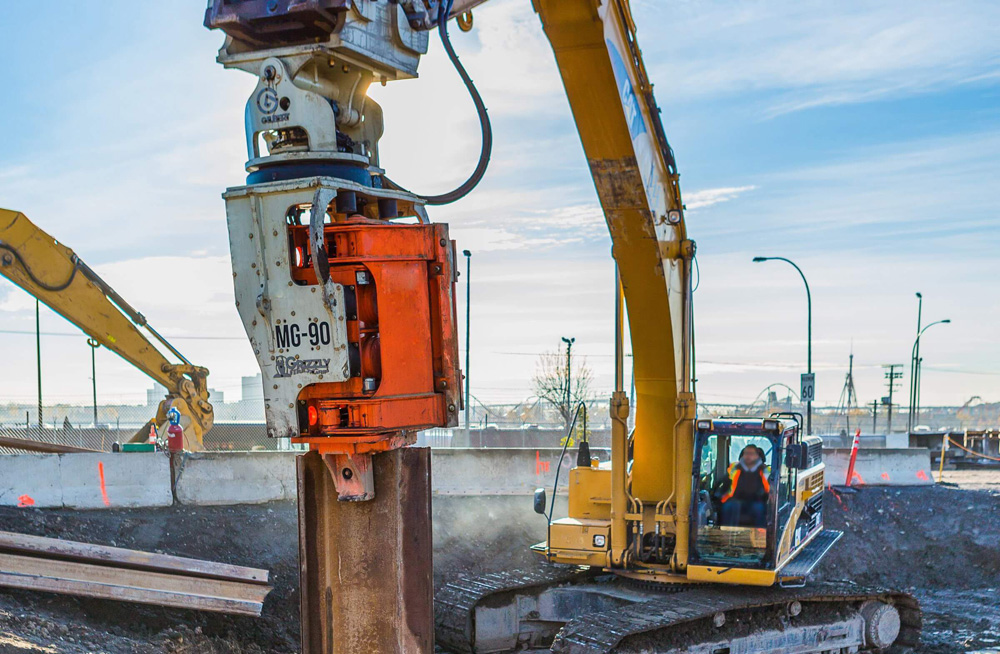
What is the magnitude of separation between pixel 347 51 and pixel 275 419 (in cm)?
189

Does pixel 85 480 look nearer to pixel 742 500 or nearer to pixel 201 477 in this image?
pixel 201 477

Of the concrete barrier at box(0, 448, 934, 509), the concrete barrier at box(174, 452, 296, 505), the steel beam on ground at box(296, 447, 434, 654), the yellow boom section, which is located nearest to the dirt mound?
the concrete barrier at box(0, 448, 934, 509)

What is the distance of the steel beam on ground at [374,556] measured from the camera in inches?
214

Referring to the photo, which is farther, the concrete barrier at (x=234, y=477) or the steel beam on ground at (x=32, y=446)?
the concrete barrier at (x=234, y=477)

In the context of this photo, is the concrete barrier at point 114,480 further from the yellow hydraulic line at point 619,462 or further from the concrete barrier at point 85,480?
the yellow hydraulic line at point 619,462

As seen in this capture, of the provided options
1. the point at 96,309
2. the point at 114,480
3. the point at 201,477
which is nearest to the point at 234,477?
the point at 201,477

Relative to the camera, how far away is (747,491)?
34.4 feet

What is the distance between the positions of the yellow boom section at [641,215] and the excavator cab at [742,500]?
25cm

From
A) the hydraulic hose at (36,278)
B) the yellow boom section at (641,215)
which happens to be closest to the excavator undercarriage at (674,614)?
the yellow boom section at (641,215)

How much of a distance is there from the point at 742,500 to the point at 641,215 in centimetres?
Answer: 322

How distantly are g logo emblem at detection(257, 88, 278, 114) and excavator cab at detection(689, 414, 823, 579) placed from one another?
21.6ft

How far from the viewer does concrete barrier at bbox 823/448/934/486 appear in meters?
21.3

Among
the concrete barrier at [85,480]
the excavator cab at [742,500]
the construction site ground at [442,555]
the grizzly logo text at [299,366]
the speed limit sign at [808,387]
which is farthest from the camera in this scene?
the speed limit sign at [808,387]

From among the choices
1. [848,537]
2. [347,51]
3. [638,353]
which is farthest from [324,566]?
[848,537]
